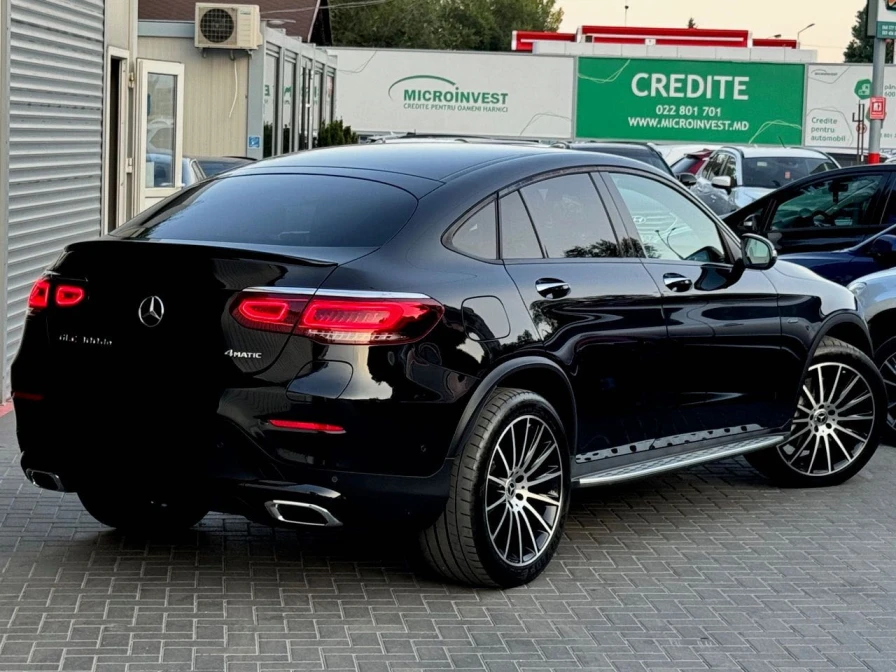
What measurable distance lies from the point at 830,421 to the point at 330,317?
368cm

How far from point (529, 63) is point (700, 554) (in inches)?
1670

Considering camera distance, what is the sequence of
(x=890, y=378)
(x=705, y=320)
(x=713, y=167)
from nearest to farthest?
1. (x=705, y=320)
2. (x=890, y=378)
3. (x=713, y=167)

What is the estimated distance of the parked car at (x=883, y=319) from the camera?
370 inches

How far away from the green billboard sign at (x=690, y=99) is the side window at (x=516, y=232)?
140ft

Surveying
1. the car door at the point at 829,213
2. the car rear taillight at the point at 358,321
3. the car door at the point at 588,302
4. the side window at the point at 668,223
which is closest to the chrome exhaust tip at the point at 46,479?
the car rear taillight at the point at 358,321

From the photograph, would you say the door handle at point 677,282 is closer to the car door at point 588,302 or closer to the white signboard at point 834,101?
the car door at point 588,302

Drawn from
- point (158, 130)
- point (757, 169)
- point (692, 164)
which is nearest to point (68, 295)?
point (158, 130)

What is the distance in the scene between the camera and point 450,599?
575cm

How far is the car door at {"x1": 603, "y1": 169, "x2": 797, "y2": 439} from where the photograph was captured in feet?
22.3

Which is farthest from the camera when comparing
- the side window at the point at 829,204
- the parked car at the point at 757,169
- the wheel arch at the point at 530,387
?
the parked car at the point at 757,169

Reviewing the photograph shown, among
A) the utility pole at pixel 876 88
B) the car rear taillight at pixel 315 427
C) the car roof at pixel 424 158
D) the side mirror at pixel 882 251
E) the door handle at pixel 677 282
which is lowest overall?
the car rear taillight at pixel 315 427

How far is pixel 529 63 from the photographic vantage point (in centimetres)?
4791

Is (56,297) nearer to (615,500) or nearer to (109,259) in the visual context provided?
(109,259)

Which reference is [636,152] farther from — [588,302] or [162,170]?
[588,302]
